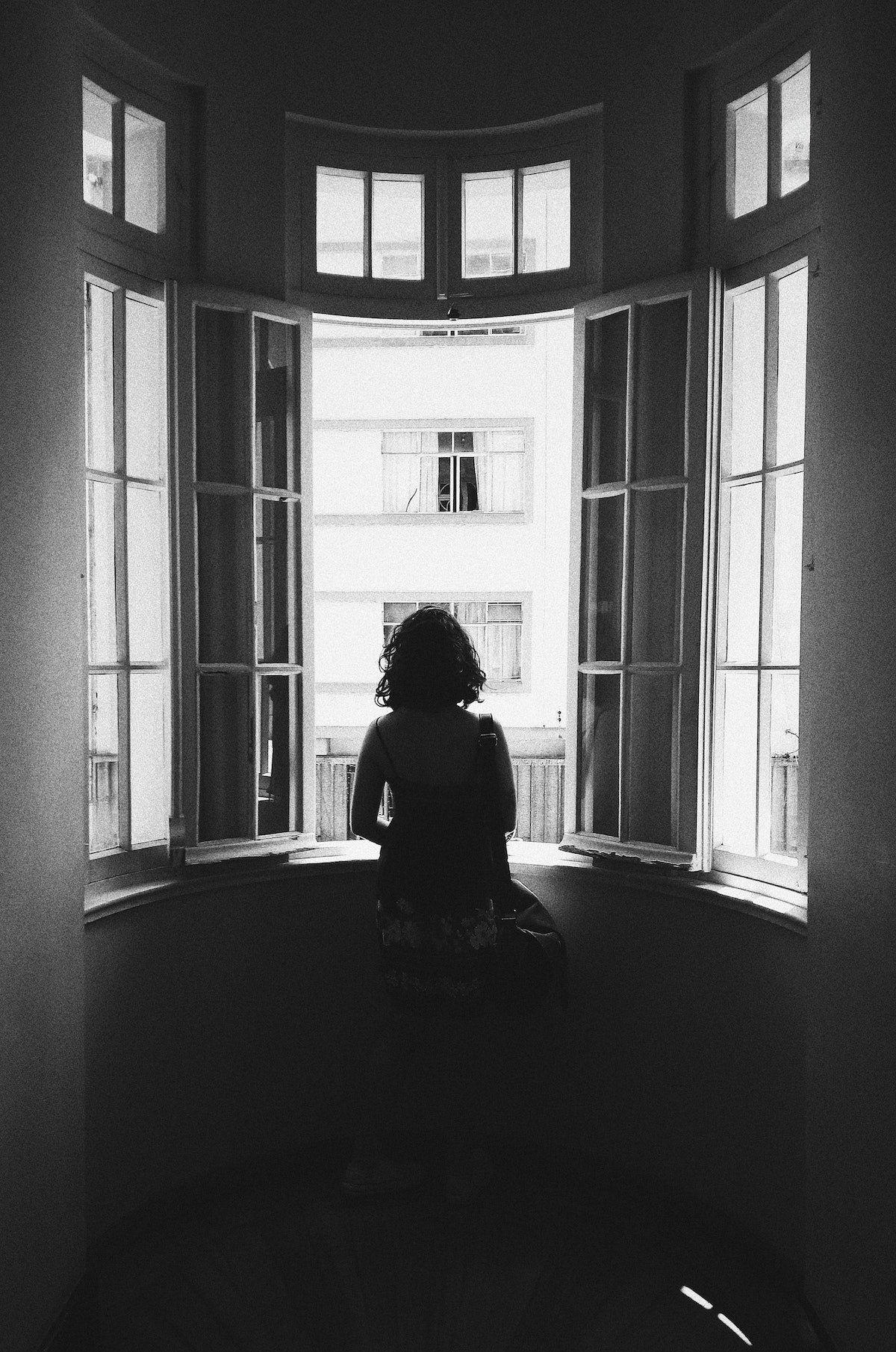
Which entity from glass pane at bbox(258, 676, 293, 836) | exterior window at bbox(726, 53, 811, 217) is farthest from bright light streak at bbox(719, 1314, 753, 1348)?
exterior window at bbox(726, 53, 811, 217)

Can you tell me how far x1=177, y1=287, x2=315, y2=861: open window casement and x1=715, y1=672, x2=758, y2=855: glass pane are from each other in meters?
1.23

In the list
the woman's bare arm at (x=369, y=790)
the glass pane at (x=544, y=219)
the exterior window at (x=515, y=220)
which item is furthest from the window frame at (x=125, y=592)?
the glass pane at (x=544, y=219)

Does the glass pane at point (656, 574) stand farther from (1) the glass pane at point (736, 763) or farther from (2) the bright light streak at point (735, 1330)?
(2) the bright light streak at point (735, 1330)

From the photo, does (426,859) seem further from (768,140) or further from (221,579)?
(768,140)

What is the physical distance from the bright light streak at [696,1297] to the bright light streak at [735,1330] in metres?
0.02

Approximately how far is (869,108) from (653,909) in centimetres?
198

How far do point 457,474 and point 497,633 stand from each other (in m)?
1.09

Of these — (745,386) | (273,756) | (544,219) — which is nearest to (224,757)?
(273,756)

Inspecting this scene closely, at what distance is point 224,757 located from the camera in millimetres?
3170

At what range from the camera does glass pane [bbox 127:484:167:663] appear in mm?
2914

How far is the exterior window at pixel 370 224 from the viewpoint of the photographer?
336 centimetres

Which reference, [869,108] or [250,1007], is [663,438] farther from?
[250,1007]

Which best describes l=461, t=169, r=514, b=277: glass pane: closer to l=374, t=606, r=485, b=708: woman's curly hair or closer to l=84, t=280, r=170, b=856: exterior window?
l=84, t=280, r=170, b=856: exterior window

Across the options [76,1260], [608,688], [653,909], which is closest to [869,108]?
[608,688]
